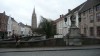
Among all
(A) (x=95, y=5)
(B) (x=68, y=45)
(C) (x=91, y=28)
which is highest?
(A) (x=95, y=5)

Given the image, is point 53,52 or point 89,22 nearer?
point 53,52

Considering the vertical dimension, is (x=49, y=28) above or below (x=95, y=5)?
below

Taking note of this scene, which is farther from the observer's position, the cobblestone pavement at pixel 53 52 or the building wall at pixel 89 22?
the building wall at pixel 89 22

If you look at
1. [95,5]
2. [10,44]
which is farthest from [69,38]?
[95,5]

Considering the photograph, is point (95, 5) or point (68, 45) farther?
point (95, 5)

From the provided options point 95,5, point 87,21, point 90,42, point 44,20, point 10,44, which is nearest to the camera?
point 10,44

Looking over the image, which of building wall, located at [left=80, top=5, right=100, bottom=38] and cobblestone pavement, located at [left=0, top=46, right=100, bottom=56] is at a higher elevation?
building wall, located at [left=80, top=5, right=100, bottom=38]

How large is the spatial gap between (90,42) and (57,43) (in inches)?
180

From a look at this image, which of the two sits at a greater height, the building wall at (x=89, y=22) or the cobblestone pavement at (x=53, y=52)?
the building wall at (x=89, y=22)

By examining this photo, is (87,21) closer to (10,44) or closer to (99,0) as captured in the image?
(99,0)

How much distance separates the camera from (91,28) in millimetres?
44656

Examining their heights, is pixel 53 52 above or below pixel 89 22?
below

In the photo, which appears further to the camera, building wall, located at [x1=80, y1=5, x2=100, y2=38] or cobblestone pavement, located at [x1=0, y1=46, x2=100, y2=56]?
building wall, located at [x1=80, y1=5, x2=100, y2=38]

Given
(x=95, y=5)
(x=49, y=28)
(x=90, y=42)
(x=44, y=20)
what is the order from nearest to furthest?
(x=90, y=42) < (x=95, y=5) < (x=49, y=28) < (x=44, y=20)
